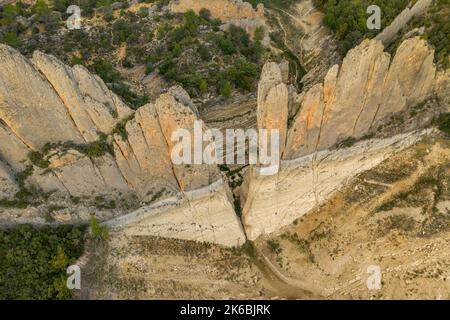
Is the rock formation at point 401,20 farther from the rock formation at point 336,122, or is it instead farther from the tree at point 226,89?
the tree at point 226,89

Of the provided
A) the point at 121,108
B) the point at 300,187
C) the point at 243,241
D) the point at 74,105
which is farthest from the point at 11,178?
the point at 300,187

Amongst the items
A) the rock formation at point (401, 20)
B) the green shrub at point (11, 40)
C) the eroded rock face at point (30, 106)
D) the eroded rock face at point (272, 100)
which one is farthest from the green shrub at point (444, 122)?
the green shrub at point (11, 40)

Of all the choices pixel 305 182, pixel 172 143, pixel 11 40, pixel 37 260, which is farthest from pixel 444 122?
pixel 11 40

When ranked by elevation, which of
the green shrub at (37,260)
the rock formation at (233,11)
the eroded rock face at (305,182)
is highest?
the rock formation at (233,11)

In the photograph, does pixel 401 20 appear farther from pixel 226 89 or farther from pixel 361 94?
pixel 226 89

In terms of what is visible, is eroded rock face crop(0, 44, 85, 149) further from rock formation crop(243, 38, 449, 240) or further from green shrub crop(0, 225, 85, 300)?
rock formation crop(243, 38, 449, 240)

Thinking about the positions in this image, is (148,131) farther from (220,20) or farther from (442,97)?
(220,20)

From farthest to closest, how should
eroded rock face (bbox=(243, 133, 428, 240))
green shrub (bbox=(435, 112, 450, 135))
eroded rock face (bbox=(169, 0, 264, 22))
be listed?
eroded rock face (bbox=(169, 0, 264, 22)) < green shrub (bbox=(435, 112, 450, 135)) < eroded rock face (bbox=(243, 133, 428, 240))

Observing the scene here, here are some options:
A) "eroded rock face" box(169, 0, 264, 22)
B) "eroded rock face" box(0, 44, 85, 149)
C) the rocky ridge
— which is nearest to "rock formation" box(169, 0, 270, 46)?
"eroded rock face" box(169, 0, 264, 22)
